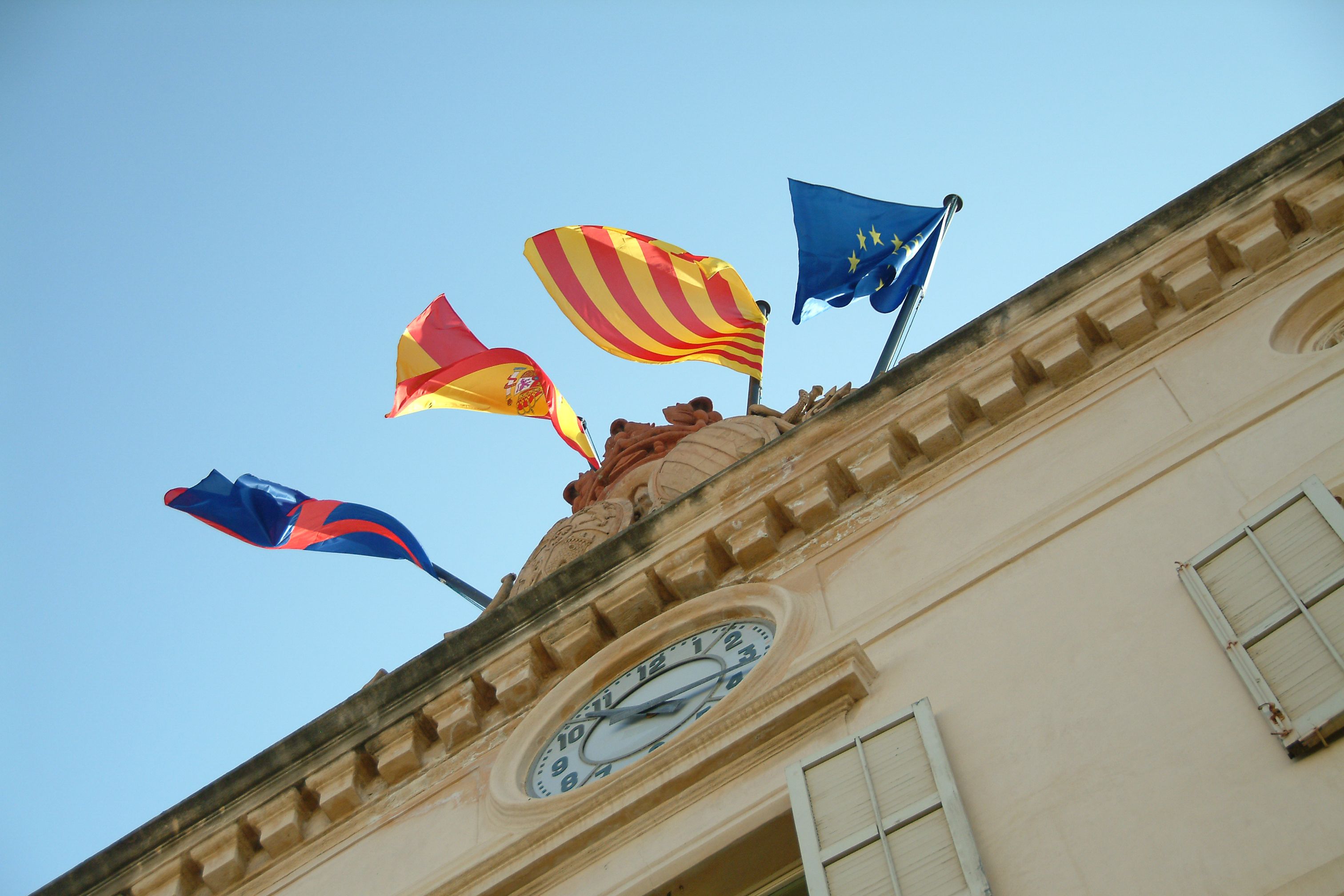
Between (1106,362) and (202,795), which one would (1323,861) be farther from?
(202,795)

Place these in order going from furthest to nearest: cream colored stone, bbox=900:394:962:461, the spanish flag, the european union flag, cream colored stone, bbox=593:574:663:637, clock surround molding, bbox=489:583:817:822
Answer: the spanish flag
the european union flag
cream colored stone, bbox=593:574:663:637
cream colored stone, bbox=900:394:962:461
clock surround molding, bbox=489:583:817:822

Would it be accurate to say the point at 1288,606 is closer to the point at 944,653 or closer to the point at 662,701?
the point at 944,653

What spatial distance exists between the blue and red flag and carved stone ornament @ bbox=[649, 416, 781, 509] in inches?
169

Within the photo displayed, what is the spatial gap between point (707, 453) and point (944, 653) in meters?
4.37

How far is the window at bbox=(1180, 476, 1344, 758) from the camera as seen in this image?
23.9ft

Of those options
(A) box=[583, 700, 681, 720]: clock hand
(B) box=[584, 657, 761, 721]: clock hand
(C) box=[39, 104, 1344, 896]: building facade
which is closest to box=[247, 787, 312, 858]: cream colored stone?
(C) box=[39, 104, 1344, 896]: building facade

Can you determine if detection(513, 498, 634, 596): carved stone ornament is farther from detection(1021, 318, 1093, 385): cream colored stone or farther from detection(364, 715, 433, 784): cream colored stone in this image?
detection(1021, 318, 1093, 385): cream colored stone

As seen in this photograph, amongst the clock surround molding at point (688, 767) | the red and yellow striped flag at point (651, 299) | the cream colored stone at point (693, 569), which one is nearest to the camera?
the clock surround molding at point (688, 767)

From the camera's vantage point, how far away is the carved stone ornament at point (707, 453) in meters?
13.4

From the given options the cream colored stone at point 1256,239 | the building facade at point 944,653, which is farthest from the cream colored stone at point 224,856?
the cream colored stone at point 1256,239

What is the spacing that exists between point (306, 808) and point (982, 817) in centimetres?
560

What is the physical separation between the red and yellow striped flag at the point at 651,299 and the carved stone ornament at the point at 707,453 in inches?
114

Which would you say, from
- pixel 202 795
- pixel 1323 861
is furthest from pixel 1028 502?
pixel 202 795

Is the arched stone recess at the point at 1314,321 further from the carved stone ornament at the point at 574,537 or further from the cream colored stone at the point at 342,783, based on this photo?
the cream colored stone at the point at 342,783
